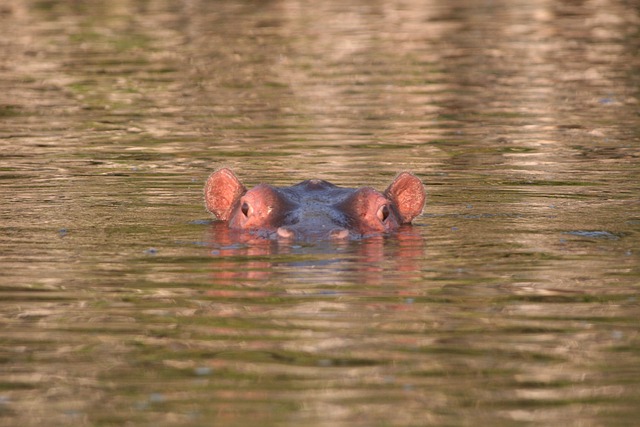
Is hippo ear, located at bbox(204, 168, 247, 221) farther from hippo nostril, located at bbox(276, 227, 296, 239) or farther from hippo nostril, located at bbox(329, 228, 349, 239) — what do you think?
hippo nostril, located at bbox(329, 228, 349, 239)

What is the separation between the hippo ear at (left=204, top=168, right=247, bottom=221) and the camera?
12.3 meters

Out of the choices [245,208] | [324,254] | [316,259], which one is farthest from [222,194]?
[316,259]

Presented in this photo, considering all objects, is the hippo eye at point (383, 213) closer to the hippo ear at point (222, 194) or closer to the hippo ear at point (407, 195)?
the hippo ear at point (407, 195)

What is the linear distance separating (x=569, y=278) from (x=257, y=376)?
3.14m

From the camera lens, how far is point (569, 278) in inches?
387

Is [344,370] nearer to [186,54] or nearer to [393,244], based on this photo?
[393,244]

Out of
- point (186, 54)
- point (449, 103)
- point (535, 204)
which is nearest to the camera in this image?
point (535, 204)

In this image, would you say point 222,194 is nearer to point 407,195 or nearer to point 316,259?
point 407,195

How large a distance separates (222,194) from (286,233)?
1797 mm

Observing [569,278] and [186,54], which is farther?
[186,54]

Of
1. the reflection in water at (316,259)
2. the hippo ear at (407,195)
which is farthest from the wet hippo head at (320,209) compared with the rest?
the reflection in water at (316,259)

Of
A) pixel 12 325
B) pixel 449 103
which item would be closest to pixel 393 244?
pixel 12 325

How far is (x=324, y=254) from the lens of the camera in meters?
10.4

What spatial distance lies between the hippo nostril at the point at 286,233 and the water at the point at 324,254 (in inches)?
7.3
